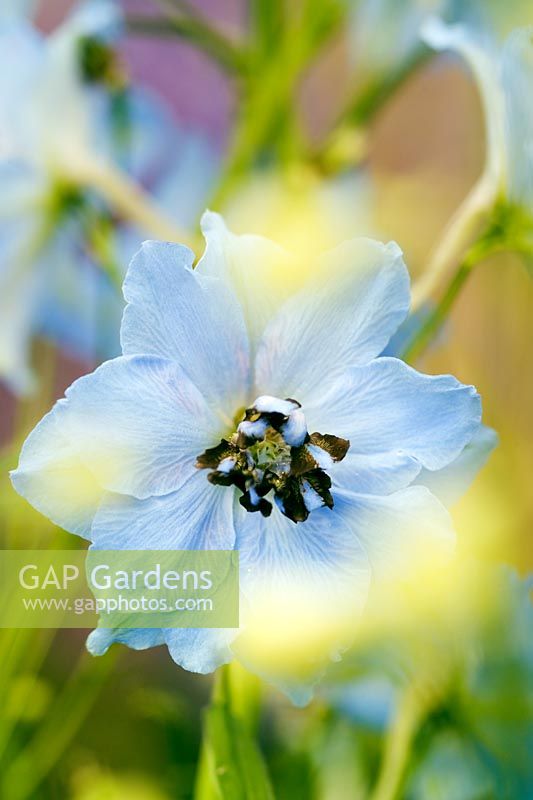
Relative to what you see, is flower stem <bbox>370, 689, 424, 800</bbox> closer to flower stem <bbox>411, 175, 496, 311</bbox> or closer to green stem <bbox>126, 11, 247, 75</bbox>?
flower stem <bbox>411, 175, 496, 311</bbox>

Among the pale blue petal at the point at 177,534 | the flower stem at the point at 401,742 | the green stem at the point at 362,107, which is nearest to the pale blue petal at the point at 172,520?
the pale blue petal at the point at 177,534

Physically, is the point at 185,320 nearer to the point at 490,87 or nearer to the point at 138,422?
the point at 138,422

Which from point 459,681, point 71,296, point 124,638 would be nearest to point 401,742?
point 459,681

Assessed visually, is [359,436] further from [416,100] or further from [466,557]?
[416,100]

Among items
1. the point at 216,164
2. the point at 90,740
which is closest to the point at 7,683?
the point at 90,740

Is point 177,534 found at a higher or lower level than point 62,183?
lower
